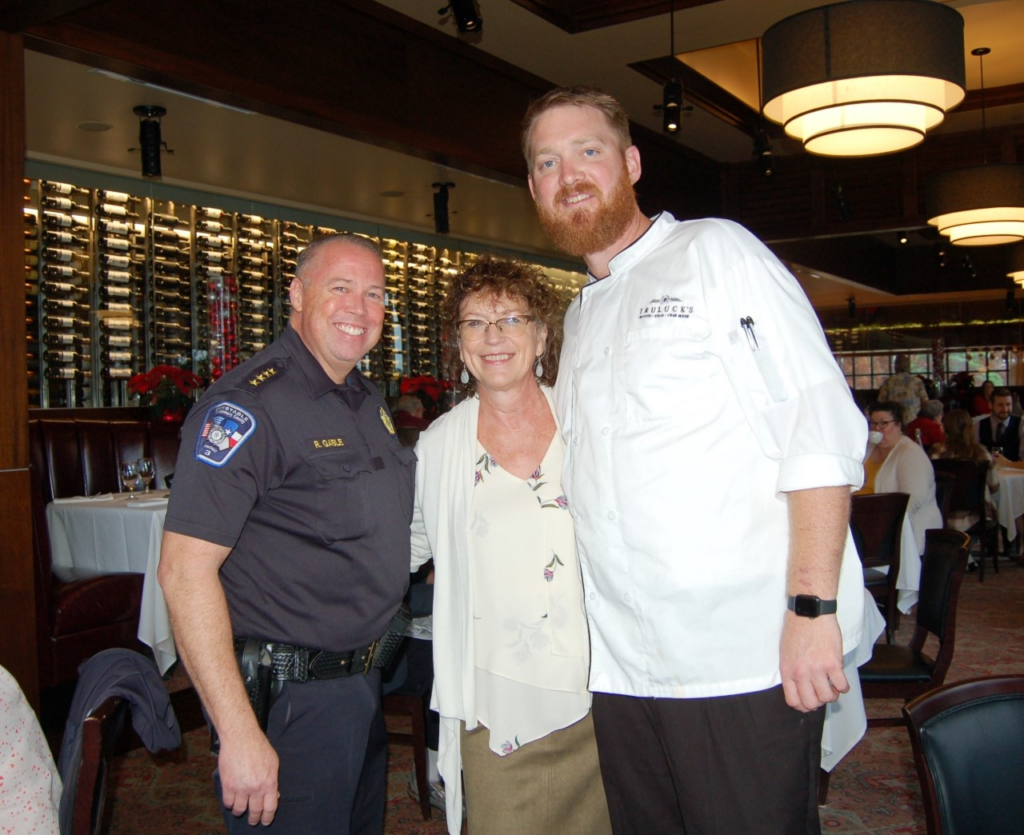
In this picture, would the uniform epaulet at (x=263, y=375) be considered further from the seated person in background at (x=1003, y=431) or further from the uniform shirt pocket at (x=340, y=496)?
the seated person in background at (x=1003, y=431)

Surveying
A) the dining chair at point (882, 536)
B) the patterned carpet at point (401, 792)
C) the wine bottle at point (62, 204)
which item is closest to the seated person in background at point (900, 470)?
the dining chair at point (882, 536)

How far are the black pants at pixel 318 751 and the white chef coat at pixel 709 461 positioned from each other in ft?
1.56

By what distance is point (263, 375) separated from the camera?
65.1 inches

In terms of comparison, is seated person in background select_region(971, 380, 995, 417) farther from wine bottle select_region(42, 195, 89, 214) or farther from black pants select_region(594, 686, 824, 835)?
black pants select_region(594, 686, 824, 835)

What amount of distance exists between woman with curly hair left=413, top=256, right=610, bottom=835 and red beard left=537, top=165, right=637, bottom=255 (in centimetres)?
29

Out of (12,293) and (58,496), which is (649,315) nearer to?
(12,293)

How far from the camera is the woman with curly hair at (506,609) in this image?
182 centimetres

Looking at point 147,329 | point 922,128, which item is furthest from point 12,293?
point 147,329

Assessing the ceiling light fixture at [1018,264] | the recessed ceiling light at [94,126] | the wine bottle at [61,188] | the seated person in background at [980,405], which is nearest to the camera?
the recessed ceiling light at [94,126]

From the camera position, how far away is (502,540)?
6.06 feet

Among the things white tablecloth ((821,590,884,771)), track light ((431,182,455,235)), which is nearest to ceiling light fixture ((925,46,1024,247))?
track light ((431,182,455,235))

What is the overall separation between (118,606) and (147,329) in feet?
15.9

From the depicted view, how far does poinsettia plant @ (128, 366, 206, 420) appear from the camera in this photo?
5707 mm

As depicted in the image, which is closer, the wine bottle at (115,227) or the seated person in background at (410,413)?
the seated person in background at (410,413)
